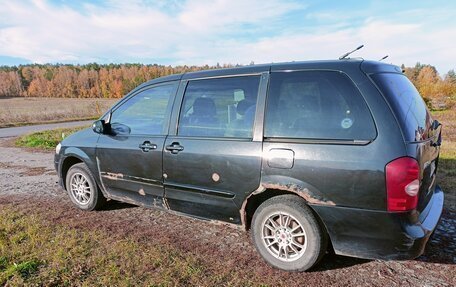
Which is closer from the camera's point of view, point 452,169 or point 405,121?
point 405,121

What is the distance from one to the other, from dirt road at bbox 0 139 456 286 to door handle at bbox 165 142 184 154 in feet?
3.37

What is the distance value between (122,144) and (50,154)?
7.38 metres

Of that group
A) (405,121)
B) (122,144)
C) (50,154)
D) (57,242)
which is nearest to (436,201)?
(405,121)

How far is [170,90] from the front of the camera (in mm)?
3922

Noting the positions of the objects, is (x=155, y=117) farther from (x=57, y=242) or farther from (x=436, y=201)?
(x=436, y=201)

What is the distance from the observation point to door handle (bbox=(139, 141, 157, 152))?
3.79 meters

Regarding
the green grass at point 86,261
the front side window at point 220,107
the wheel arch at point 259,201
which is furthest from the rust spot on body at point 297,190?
the green grass at point 86,261

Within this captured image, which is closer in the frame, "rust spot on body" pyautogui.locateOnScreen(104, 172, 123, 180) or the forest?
"rust spot on body" pyautogui.locateOnScreen(104, 172, 123, 180)

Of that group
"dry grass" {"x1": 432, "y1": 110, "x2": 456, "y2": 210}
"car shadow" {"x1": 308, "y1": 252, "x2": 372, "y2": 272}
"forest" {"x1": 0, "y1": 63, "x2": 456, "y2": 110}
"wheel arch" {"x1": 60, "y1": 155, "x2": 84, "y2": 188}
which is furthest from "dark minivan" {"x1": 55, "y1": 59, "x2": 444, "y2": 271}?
"forest" {"x1": 0, "y1": 63, "x2": 456, "y2": 110}

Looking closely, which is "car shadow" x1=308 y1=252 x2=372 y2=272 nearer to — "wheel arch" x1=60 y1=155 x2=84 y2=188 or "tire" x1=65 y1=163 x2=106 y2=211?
"tire" x1=65 y1=163 x2=106 y2=211

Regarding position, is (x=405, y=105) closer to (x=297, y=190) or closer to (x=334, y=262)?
(x=297, y=190)

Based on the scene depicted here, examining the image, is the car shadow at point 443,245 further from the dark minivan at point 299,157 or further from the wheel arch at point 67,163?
the wheel arch at point 67,163

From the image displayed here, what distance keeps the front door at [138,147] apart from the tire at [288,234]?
135cm

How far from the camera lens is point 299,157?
2.80 m
